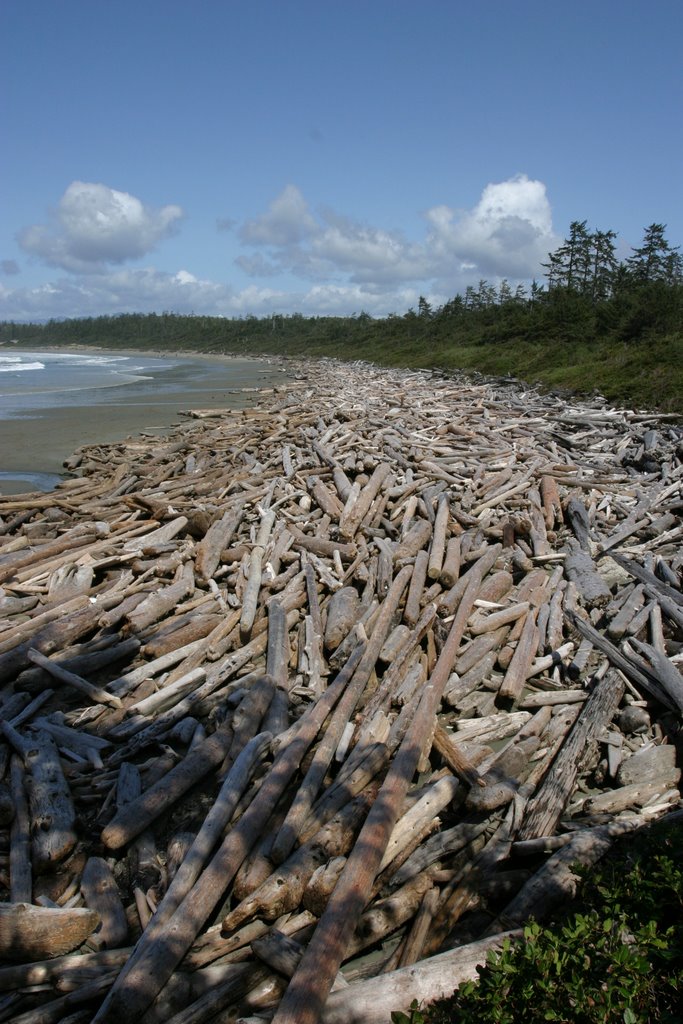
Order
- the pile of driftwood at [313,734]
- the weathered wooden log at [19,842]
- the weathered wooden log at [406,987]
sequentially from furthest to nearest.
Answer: the weathered wooden log at [19,842] → the pile of driftwood at [313,734] → the weathered wooden log at [406,987]

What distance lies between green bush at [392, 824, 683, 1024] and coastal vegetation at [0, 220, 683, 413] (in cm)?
1899

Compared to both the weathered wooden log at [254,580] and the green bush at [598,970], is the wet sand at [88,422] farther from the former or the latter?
the green bush at [598,970]

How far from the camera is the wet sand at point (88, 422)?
54.6ft

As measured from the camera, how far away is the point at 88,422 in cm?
2447

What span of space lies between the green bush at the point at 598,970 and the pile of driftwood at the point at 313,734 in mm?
483

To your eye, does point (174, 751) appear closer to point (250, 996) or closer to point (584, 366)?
point (250, 996)

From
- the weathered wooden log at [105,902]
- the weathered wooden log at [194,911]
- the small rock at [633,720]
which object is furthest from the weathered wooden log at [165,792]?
the small rock at [633,720]

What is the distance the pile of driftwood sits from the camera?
3.34 m

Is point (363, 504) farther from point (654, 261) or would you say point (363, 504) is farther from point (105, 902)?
point (654, 261)

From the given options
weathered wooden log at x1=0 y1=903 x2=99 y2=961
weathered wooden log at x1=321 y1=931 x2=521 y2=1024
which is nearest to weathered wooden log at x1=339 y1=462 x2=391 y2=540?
weathered wooden log at x1=0 y1=903 x2=99 y2=961

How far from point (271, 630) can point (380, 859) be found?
3.29 metres

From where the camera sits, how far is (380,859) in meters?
3.71

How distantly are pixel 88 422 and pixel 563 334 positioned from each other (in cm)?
2964

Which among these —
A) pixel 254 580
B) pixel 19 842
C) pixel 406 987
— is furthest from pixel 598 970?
pixel 254 580
